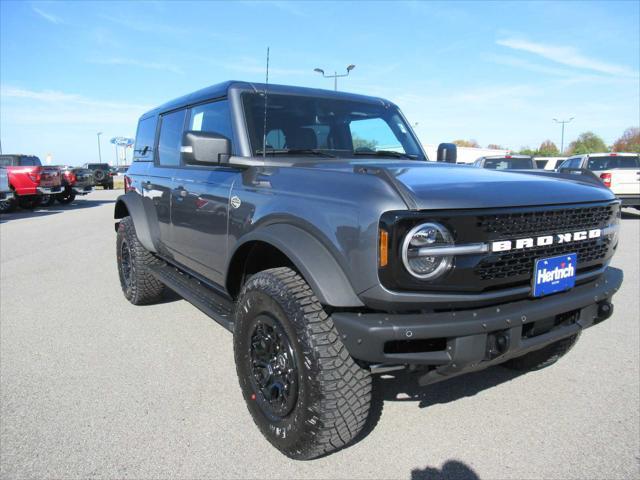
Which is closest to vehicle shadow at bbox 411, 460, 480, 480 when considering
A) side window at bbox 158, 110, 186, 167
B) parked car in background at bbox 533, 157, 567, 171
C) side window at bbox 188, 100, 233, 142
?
side window at bbox 188, 100, 233, 142

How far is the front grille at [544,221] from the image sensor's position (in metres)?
2.12

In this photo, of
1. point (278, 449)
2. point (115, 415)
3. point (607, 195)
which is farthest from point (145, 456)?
point (607, 195)

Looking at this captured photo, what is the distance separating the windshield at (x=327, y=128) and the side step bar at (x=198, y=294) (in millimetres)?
1038

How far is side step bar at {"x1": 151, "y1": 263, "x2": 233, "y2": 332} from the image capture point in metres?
3.04

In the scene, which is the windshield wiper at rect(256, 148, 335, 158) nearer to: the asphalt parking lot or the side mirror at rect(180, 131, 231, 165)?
the side mirror at rect(180, 131, 231, 165)

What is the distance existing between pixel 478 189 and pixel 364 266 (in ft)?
2.15

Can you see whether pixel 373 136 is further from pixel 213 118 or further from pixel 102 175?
pixel 102 175

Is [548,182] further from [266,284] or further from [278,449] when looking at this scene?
[278,449]

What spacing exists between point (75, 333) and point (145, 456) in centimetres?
218

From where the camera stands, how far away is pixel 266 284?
2.41 metres

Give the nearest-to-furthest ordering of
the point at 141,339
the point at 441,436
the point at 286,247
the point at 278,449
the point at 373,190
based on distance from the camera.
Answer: the point at 373,190
the point at 286,247
the point at 278,449
the point at 441,436
the point at 141,339

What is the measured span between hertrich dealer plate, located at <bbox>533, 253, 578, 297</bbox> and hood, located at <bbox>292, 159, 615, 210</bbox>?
0.28 m

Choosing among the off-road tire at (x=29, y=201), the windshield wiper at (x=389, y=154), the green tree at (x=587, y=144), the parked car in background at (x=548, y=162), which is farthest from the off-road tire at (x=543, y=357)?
the green tree at (x=587, y=144)

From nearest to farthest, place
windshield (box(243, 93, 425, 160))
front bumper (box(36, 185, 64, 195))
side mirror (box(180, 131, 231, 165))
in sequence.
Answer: side mirror (box(180, 131, 231, 165)) < windshield (box(243, 93, 425, 160)) < front bumper (box(36, 185, 64, 195))
